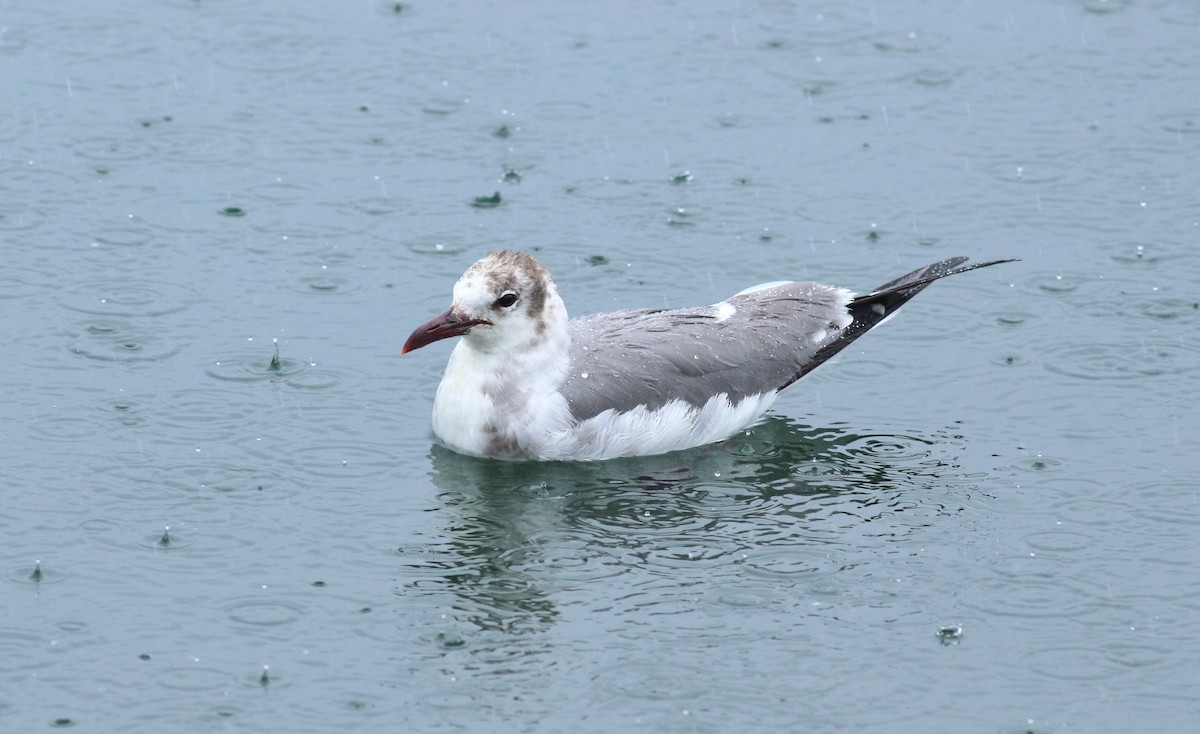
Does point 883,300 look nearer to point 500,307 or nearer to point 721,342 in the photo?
point 721,342

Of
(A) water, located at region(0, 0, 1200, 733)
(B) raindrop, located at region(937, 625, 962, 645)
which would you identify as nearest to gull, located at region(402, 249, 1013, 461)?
(A) water, located at region(0, 0, 1200, 733)

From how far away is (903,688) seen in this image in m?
10.5

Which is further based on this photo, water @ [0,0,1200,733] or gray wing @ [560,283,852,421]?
gray wing @ [560,283,852,421]

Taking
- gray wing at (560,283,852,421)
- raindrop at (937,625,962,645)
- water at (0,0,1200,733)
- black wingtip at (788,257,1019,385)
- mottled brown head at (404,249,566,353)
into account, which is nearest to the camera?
water at (0,0,1200,733)

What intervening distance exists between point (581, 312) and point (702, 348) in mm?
1815

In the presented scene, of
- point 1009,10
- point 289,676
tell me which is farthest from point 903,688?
point 1009,10

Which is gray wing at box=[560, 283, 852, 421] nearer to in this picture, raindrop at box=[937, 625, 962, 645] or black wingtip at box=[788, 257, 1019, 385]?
black wingtip at box=[788, 257, 1019, 385]

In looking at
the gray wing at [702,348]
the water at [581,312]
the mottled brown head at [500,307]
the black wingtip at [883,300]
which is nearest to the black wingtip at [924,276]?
the black wingtip at [883,300]

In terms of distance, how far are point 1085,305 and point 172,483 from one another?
7.66 m

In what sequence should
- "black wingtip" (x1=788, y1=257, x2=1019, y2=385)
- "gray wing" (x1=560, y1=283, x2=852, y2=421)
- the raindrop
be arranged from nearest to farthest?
the raindrop, "gray wing" (x1=560, y1=283, x2=852, y2=421), "black wingtip" (x1=788, y1=257, x2=1019, y2=385)

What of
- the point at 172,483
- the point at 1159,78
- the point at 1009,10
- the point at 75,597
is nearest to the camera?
the point at 75,597

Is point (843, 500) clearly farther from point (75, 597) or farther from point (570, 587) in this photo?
point (75, 597)

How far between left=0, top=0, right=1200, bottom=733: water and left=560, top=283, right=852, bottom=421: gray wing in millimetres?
489

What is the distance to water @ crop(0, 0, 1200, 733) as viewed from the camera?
421 inches
